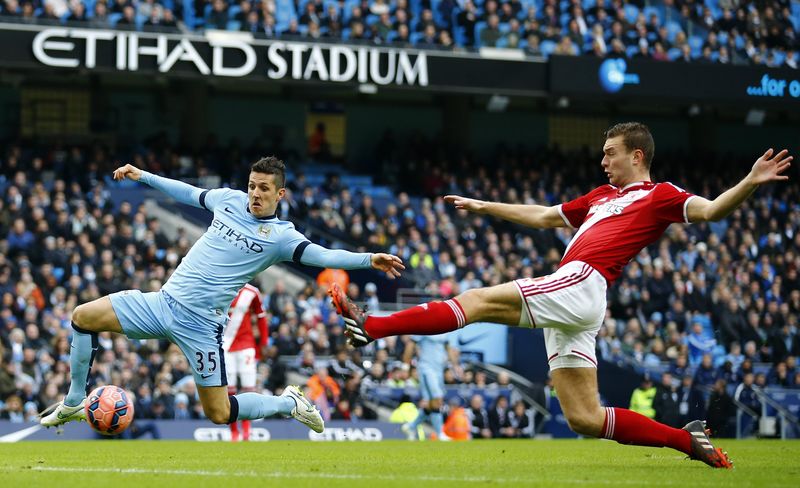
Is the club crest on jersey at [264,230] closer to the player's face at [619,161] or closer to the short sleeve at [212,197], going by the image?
the short sleeve at [212,197]

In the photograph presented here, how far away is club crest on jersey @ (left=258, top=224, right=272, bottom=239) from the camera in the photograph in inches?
405

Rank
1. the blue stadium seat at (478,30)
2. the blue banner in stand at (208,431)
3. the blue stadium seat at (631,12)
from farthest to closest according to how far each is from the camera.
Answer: the blue stadium seat at (631,12), the blue stadium seat at (478,30), the blue banner in stand at (208,431)

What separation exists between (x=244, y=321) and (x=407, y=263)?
10143mm

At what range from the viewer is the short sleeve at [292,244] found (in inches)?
396

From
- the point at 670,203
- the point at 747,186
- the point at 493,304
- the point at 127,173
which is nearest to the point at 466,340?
the point at 127,173

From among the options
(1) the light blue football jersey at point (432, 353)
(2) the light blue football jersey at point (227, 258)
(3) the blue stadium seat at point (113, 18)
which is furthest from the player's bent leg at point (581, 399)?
(3) the blue stadium seat at point (113, 18)

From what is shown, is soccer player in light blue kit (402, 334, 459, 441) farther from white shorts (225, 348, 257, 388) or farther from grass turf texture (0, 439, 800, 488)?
grass turf texture (0, 439, 800, 488)

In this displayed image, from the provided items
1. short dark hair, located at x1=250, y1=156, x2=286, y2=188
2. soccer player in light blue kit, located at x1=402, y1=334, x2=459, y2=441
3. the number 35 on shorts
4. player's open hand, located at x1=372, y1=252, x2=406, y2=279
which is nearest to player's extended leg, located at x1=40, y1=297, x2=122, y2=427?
the number 35 on shorts

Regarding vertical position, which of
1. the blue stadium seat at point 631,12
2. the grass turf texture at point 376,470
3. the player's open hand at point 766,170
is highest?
the blue stadium seat at point 631,12

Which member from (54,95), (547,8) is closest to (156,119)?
(54,95)

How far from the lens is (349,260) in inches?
373

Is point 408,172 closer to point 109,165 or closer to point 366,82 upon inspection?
point 366,82

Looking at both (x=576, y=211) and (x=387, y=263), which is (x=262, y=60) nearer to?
(x=576, y=211)

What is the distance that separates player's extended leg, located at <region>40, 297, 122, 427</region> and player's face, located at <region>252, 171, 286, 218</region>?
1443 mm
